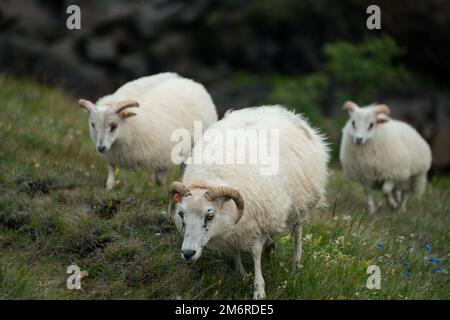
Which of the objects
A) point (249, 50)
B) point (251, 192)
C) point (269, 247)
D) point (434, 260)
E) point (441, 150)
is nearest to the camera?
point (251, 192)

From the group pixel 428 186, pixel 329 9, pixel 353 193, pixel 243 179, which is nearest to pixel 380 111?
pixel 353 193

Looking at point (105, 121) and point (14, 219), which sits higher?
point (105, 121)

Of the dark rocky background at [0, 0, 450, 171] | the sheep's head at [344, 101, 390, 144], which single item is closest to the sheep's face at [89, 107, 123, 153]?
the sheep's head at [344, 101, 390, 144]

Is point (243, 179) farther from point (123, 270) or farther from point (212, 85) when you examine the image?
point (212, 85)

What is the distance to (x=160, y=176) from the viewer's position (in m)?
8.64

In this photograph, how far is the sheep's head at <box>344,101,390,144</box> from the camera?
9883 millimetres

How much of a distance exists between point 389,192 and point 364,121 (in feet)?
4.20

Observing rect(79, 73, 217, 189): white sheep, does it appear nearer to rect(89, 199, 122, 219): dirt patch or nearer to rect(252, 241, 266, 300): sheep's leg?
rect(89, 199, 122, 219): dirt patch

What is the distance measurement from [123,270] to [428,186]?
25.5ft

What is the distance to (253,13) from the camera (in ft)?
65.0

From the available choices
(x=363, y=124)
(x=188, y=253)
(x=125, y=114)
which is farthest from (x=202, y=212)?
(x=363, y=124)


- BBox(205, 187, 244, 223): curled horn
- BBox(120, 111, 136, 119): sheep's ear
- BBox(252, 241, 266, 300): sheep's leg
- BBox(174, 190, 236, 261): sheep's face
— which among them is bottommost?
BBox(252, 241, 266, 300): sheep's leg

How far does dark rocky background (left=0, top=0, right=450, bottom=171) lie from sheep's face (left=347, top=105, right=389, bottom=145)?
15.4ft

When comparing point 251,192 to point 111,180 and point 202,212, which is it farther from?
point 111,180
